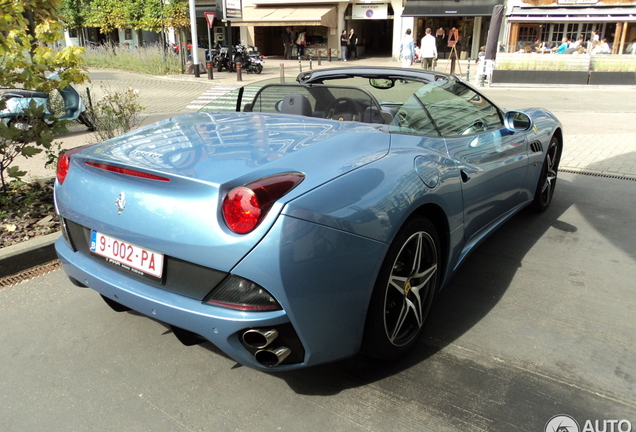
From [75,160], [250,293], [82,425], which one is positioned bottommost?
[82,425]

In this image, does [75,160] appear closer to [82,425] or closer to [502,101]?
[82,425]

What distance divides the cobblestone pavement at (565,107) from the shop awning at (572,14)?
15.1 meters

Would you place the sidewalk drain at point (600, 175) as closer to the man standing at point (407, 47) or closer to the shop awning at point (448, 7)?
the man standing at point (407, 47)

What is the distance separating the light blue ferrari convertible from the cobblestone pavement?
2.48m

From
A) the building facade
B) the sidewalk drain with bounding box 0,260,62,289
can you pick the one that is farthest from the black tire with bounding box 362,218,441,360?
the building facade

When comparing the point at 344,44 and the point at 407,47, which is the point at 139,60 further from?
the point at 344,44

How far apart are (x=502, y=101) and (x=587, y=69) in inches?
226

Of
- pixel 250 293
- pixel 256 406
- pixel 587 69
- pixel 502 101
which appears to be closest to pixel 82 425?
pixel 256 406

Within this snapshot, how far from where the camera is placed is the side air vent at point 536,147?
168 inches

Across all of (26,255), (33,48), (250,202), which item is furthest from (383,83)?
(33,48)

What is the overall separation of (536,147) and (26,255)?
160 inches

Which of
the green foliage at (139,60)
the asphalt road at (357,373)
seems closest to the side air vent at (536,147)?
the asphalt road at (357,373)

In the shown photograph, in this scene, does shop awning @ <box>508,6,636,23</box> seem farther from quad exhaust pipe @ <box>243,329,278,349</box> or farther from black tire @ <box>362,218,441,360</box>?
quad exhaust pipe @ <box>243,329,278,349</box>

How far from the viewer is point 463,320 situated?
3141mm
